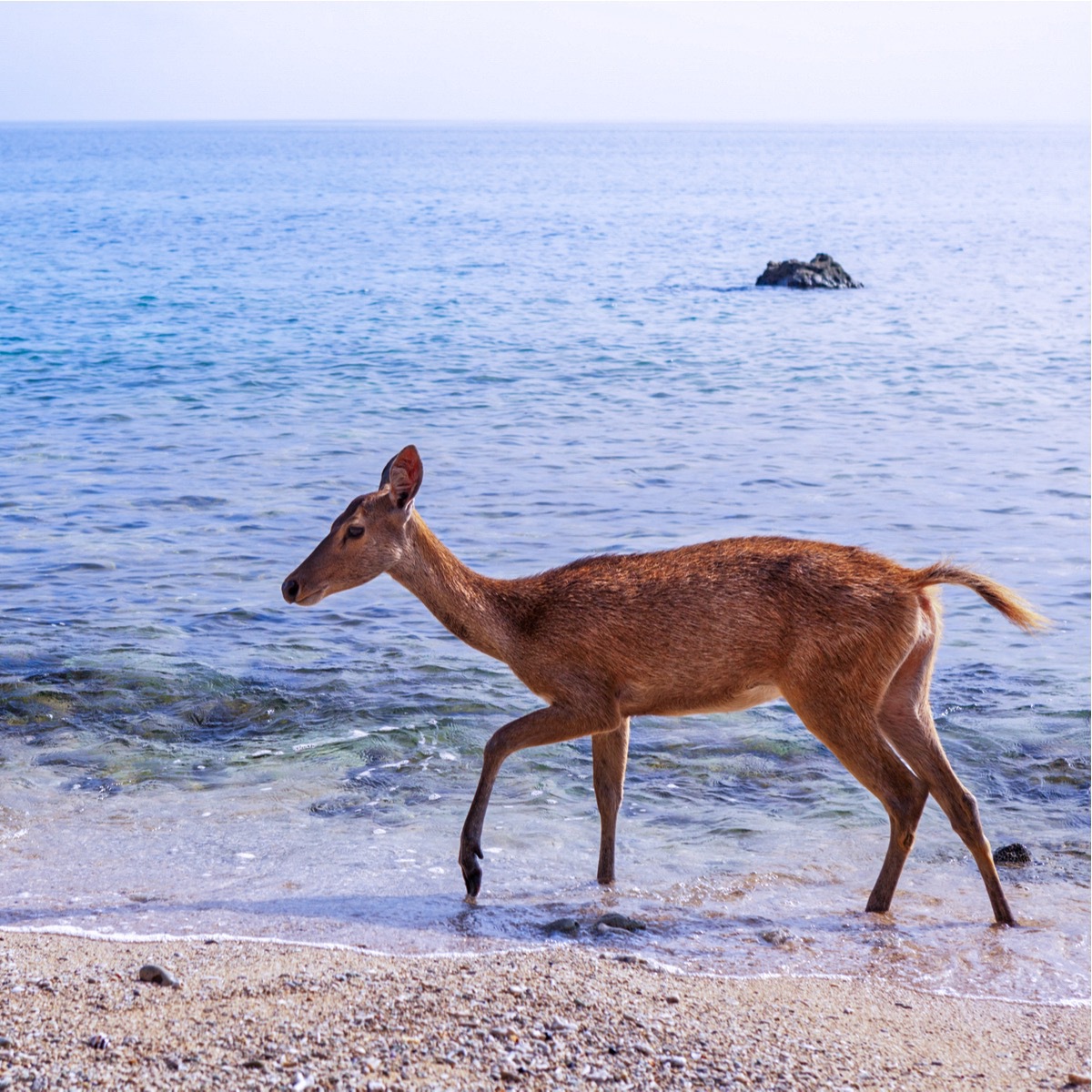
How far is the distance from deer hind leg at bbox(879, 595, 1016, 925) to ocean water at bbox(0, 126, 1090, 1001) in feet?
0.90

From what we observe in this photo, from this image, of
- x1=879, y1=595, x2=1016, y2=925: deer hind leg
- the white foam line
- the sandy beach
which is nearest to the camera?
the sandy beach

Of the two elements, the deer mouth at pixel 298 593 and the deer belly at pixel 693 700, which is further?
the deer mouth at pixel 298 593

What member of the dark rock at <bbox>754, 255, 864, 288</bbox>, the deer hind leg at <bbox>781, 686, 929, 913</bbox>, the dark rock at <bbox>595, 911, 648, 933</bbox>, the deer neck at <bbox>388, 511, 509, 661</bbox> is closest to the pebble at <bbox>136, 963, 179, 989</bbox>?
the dark rock at <bbox>595, 911, 648, 933</bbox>

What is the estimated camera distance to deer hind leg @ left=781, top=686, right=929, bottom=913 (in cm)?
619

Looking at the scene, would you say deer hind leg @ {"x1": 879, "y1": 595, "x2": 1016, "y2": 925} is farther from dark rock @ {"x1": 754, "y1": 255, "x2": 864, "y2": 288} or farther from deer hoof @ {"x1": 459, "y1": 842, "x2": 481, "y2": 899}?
dark rock @ {"x1": 754, "y1": 255, "x2": 864, "y2": 288}

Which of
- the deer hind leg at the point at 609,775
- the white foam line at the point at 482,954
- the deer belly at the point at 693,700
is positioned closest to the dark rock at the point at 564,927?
the white foam line at the point at 482,954

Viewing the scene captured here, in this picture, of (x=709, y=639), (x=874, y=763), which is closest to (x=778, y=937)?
(x=874, y=763)

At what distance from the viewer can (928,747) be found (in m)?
6.39

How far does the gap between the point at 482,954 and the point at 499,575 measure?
6248 mm

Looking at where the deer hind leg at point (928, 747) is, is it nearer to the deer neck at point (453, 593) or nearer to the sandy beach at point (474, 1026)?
the sandy beach at point (474, 1026)

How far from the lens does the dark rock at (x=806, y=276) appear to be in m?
35.3

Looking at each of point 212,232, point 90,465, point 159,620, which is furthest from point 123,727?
point 212,232

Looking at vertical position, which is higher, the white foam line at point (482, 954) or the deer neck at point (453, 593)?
the deer neck at point (453, 593)

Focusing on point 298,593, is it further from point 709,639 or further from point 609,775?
point 709,639
